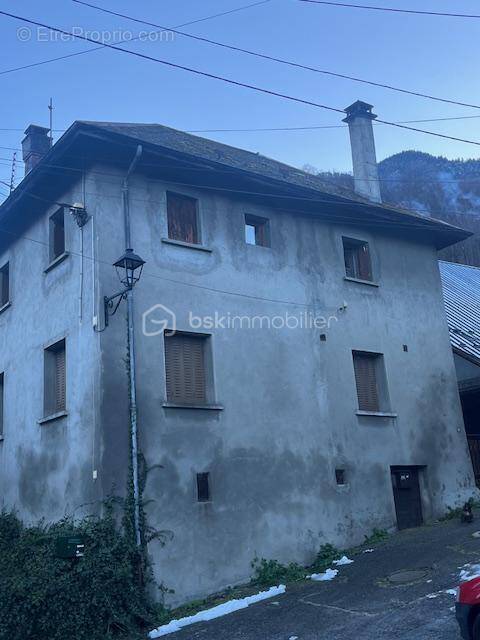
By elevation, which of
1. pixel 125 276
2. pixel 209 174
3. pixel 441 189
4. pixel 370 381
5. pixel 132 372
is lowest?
pixel 132 372

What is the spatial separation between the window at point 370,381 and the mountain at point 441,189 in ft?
85.6

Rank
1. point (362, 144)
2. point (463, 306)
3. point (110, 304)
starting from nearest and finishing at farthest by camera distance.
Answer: point (110, 304)
point (362, 144)
point (463, 306)

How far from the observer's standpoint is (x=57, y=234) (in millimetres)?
14273

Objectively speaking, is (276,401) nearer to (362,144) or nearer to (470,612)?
(470,612)

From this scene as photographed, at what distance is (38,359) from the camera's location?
45.9 feet

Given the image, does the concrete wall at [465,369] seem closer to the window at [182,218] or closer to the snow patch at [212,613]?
the window at [182,218]

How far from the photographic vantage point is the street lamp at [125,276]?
444 inches

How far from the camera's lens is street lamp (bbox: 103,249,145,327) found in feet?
37.0

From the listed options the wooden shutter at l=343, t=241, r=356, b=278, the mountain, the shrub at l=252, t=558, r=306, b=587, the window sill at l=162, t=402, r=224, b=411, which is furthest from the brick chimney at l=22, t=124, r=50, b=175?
the mountain

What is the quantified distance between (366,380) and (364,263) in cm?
286

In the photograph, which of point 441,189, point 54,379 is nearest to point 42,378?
point 54,379

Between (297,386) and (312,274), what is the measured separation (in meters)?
2.63

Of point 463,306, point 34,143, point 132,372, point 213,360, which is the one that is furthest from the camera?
point 463,306

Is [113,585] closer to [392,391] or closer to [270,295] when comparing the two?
[270,295]
